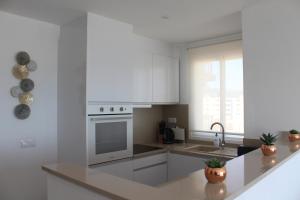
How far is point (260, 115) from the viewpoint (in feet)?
7.70

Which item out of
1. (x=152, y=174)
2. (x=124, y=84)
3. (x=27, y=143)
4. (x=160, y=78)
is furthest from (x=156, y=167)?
(x=27, y=143)

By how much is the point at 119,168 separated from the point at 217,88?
69.2 inches

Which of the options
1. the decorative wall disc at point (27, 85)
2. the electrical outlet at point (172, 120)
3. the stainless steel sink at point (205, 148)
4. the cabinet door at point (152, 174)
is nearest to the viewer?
the decorative wall disc at point (27, 85)

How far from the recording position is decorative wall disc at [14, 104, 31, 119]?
102 inches

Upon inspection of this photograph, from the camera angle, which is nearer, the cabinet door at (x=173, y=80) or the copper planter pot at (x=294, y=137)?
the copper planter pot at (x=294, y=137)

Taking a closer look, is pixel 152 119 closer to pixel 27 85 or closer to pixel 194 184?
pixel 27 85

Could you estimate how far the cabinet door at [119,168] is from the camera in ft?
8.46

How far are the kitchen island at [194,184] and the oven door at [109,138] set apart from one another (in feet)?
3.48

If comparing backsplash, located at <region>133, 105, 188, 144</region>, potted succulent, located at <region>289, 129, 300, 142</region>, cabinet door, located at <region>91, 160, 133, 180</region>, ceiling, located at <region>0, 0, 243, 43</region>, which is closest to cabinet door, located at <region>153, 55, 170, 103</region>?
backsplash, located at <region>133, 105, 188, 144</region>

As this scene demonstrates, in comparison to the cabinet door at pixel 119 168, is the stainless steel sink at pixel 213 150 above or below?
above

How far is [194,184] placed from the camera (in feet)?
3.65

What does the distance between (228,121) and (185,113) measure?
0.69 meters

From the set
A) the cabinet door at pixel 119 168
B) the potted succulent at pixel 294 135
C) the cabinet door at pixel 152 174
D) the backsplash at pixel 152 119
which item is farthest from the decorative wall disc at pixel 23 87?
the potted succulent at pixel 294 135

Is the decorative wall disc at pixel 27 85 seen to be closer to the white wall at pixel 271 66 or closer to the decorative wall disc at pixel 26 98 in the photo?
the decorative wall disc at pixel 26 98
